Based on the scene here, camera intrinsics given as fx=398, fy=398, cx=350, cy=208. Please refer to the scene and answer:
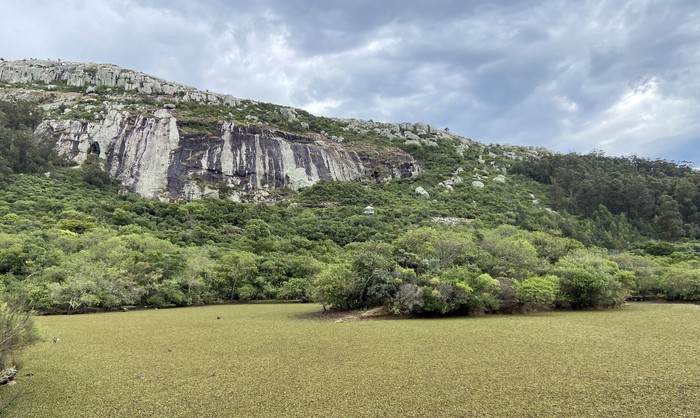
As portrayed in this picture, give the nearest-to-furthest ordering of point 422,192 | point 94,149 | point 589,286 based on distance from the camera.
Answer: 1. point 589,286
2. point 94,149
3. point 422,192

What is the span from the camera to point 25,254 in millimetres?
32156

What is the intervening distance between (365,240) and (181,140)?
44832mm

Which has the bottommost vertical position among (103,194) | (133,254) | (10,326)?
(10,326)

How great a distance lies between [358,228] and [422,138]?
62654 mm

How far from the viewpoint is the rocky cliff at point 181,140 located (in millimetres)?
73312

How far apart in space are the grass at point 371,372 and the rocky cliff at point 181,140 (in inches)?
2353

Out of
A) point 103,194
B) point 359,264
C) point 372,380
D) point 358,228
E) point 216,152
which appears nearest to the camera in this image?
point 372,380

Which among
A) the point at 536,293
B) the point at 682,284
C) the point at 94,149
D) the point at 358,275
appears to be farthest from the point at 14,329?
the point at 94,149

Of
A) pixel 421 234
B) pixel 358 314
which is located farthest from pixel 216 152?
pixel 358 314

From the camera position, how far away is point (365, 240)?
55.4 m

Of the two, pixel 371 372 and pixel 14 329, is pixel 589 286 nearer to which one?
pixel 371 372

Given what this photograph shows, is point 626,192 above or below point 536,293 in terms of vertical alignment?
above

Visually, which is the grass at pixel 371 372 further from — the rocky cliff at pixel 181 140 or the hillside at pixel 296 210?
the rocky cliff at pixel 181 140

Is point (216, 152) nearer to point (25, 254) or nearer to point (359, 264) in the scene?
point (25, 254)
